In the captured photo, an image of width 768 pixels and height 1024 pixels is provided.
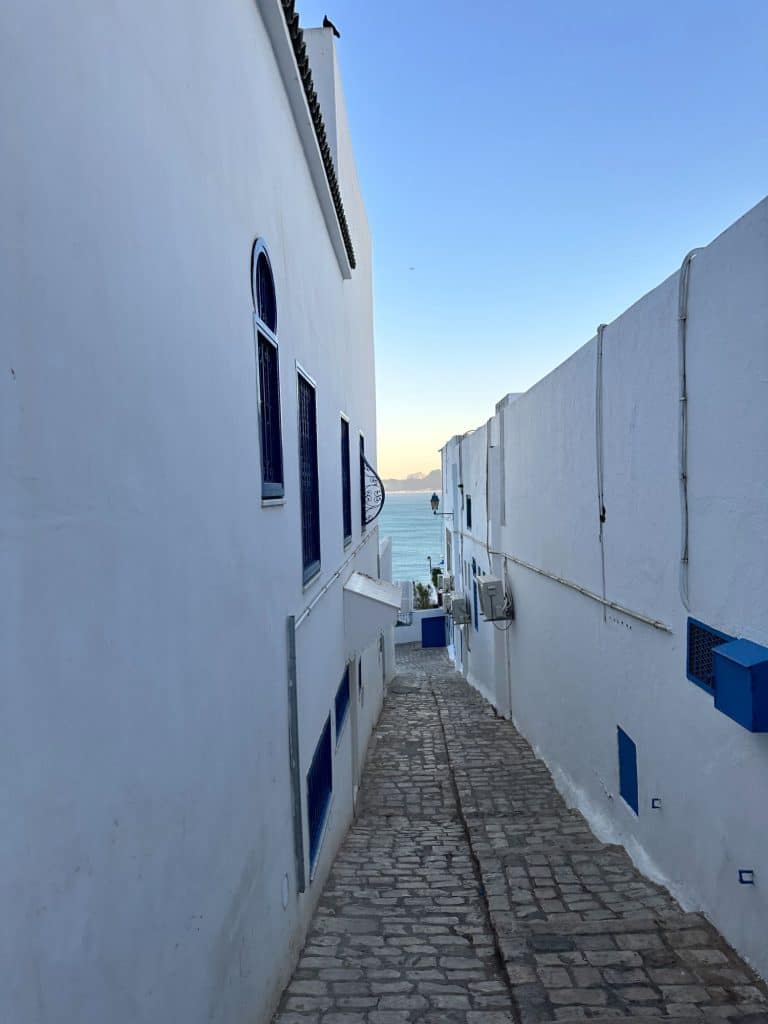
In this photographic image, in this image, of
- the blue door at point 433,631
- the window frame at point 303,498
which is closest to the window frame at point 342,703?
the window frame at point 303,498

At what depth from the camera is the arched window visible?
12.8ft

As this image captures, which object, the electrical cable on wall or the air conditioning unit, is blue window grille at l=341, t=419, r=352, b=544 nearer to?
the electrical cable on wall

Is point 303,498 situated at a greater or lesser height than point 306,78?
lesser

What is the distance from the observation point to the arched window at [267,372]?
3906 mm

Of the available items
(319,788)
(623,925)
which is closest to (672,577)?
(623,925)

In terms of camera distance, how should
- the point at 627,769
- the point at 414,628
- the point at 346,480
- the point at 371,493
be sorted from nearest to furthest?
1. the point at 627,769
2. the point at 346,480
3. the point at 371,493
4. the point at 414,628

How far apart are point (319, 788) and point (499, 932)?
1.83m

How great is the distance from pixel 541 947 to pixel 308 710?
219 centimetres

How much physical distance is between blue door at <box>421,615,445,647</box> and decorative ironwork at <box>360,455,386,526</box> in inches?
613

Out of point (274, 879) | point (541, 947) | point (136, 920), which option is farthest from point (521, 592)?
point (136, 920)

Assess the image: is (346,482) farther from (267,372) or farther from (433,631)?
(433,631)

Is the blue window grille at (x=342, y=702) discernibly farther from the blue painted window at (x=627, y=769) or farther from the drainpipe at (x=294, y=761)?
the blue painted window at (x=627, y=769)

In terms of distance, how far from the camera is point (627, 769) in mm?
5848

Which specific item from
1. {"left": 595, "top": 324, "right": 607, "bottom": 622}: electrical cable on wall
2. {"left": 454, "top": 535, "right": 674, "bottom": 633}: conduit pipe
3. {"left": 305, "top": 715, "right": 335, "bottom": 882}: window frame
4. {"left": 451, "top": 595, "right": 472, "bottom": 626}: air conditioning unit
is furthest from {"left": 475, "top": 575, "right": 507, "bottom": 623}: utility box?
{"left": 451, "top": 595, "right": 472, "bottom": 626}: air conditioning unit
